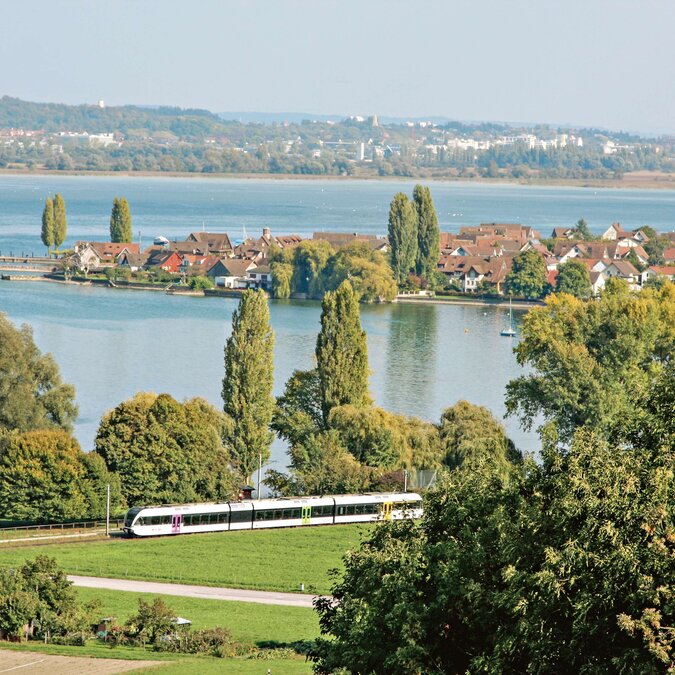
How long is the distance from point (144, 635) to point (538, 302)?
5527 cm

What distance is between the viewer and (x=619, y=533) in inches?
434

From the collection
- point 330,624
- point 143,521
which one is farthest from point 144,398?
point 330,624

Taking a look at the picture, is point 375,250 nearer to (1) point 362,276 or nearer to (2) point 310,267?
(2) point 310,267

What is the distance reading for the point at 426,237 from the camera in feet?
253

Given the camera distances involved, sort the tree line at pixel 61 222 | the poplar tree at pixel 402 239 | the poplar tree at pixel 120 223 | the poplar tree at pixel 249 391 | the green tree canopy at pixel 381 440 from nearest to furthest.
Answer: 1. the poplar tree at pixel 249 391
2. the green tree canopy at pixel 381 440
3. the poplar tree at pixel 402 239
4. the poplar tree at pixel 120 223
5. the tree line at pixel 61 222

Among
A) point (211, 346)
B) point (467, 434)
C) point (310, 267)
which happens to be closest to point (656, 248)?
point (310, 267)

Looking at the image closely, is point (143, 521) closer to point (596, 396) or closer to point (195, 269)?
point (596, 396)

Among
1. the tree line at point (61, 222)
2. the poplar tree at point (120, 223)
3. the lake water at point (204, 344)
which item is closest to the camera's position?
the lake water at point (204, 344)

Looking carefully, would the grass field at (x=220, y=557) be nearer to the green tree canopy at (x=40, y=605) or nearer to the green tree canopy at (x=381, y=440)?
the green tree canopy at (x=40, y=605)

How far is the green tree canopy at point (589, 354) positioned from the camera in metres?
31.3

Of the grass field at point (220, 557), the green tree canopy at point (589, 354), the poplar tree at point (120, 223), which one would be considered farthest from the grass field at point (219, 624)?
the poplar tree at point (120, 223)

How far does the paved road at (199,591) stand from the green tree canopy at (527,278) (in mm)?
Result: 52023

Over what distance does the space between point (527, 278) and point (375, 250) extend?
332 inches

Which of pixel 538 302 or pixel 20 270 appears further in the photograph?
pixel 20 270
